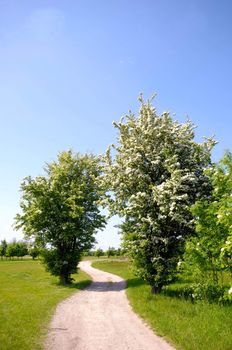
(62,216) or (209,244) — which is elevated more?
(62,216)

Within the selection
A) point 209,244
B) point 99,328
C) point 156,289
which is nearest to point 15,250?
point 156,289

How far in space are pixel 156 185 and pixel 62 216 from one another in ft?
51.1

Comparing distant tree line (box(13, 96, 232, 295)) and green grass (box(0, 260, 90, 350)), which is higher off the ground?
distant tree line (box(13, 96, 232, 295))

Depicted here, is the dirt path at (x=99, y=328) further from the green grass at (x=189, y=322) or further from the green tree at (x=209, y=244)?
the green tree at (x=209, y=244)

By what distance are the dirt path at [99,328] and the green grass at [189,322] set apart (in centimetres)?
65

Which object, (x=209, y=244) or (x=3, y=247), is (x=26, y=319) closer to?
(x=209, y=244)

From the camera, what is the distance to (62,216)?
1535 inches

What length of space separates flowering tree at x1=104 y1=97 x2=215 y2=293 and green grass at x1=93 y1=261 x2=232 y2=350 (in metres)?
3.82

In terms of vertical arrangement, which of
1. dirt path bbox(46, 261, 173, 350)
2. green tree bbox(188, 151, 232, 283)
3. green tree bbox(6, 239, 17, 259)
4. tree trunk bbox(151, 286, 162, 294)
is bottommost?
dirt path bbox(46, 261, 173, 350)

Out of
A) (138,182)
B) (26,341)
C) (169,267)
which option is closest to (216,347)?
(26,341)

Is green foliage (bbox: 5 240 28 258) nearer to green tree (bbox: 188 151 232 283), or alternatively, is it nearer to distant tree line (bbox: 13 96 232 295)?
distant tree line (bbox: 13 96 232 295)

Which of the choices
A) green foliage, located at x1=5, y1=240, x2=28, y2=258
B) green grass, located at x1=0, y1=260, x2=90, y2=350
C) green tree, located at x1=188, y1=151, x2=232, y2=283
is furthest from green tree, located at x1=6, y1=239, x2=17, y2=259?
green tree, located at x1=188, y1=151, x2=232, y2=283

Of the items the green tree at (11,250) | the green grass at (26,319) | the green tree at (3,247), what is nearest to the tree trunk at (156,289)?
the green grass at (26,319)

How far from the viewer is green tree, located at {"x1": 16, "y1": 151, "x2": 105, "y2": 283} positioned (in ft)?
127
